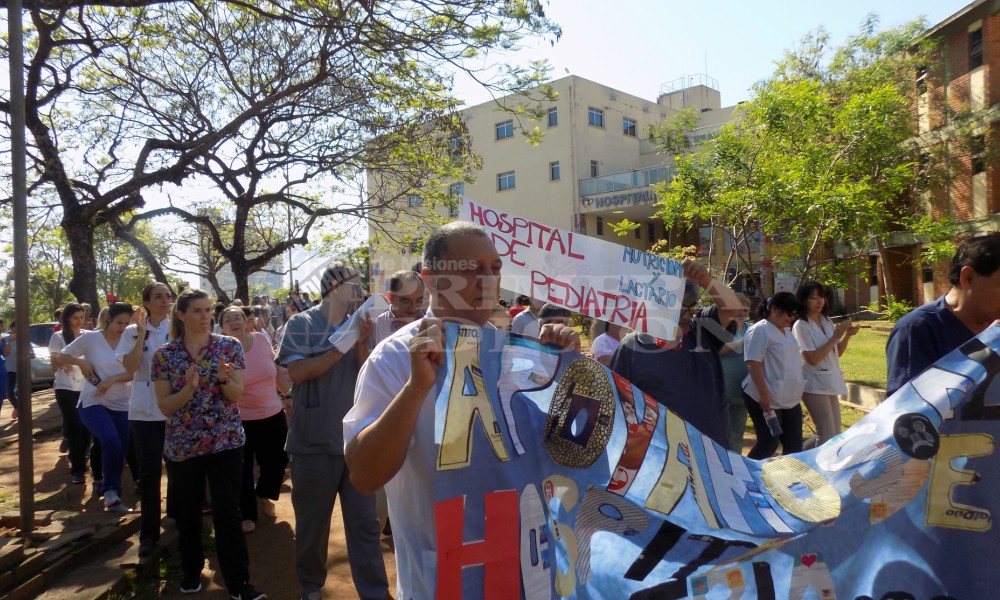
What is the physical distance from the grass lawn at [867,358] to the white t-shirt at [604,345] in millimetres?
6595

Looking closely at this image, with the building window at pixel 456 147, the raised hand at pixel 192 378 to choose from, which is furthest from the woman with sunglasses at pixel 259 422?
the building window at pixel 456 147

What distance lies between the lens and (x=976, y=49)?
19.2 m

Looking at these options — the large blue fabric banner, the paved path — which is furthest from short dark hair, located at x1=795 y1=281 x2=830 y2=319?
the paved path

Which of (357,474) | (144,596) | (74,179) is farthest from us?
(74,179)

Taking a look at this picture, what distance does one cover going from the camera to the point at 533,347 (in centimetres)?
204

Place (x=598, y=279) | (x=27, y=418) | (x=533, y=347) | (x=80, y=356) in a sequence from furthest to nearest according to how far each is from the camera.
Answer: (x=80, y=356)
(x=27, y=418)
(x=598, y=279)
(x=533, y=347)

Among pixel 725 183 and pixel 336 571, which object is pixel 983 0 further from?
pixel 336 571

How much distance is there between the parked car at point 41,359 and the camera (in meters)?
13.9

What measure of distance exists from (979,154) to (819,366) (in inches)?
732

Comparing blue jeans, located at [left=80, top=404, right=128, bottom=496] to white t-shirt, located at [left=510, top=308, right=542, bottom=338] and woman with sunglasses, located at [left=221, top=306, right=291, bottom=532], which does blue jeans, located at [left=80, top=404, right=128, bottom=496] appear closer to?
woman with sunglasses, located at [left=221, top=306, right=291, bottom=532]

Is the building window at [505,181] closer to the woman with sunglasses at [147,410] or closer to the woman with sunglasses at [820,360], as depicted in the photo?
the woman with sunglasses at [820,360]

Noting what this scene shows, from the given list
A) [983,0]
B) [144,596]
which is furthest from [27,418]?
[983,0]

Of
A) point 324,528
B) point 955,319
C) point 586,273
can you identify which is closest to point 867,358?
point 955,319

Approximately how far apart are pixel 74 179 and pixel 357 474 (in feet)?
40.1
